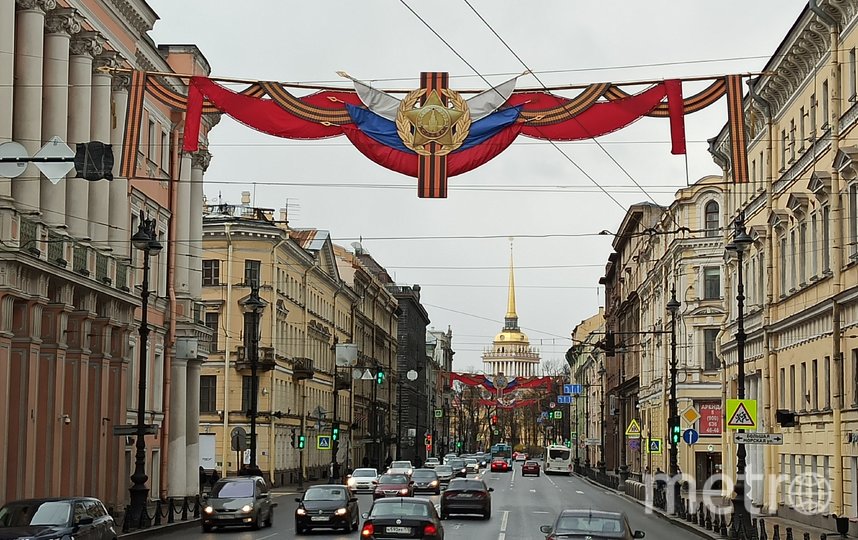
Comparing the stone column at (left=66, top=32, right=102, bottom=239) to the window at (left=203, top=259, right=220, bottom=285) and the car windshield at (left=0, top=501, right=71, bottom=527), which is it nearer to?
the car windshield at (left=0, top=501, right=71, bottom=527)

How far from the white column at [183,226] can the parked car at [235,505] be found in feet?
56.9

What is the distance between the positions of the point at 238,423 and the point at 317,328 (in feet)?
69.2

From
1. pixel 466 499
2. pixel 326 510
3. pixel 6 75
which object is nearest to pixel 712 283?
pixel 466 499

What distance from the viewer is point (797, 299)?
46.1 metres

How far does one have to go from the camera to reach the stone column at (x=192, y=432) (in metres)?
56.6

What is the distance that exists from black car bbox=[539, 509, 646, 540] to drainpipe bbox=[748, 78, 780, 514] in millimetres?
26668

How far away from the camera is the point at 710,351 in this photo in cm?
7988

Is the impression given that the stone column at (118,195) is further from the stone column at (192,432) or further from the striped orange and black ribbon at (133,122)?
the striped orange and black ribbon at (133,122)

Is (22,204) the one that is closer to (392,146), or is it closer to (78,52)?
(78,52)

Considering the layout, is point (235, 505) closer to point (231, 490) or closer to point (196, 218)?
point (231, 490)

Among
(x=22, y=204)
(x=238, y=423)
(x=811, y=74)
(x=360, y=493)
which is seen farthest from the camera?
(x=238, y=423)

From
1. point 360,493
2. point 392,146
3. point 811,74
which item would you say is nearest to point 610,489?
point 360,493

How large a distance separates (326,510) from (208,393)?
4134 centimetres

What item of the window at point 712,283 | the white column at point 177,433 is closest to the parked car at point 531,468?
the window at point 712,283
